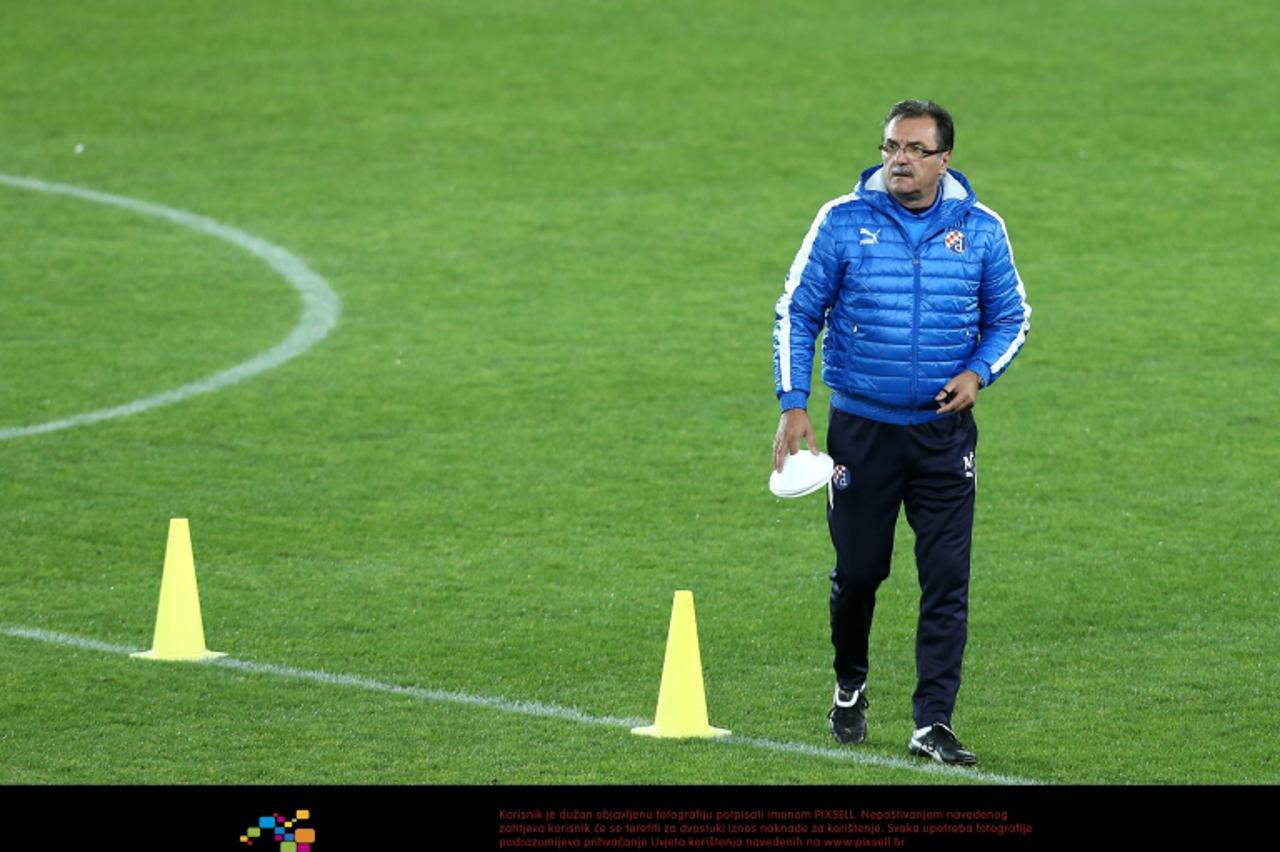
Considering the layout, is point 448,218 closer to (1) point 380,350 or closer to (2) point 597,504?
(1) point 380,350

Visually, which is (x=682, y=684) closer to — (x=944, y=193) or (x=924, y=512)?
(x=924, y=512)

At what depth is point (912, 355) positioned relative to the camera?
24.6 ft

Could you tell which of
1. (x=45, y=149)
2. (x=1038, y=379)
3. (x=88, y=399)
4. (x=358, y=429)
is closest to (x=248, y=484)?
(x=358, y=429)

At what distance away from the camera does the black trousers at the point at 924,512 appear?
759 cm

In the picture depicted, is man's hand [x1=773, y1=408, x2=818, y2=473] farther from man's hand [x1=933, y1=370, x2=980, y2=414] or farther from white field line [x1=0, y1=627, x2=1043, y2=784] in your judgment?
white field line [x1=0, y1=627, x2=1043, y2=784]

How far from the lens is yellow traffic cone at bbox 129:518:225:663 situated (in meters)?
8.91

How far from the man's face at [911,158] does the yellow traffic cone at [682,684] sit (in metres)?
1.58

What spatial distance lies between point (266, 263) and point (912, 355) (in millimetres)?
11894

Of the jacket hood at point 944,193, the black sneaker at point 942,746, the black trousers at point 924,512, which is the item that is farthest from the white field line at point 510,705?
the jacket hood at point 944,193

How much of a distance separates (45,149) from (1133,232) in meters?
10.9

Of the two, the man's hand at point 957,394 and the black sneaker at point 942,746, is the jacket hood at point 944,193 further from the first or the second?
the black sneaker at point 942,746

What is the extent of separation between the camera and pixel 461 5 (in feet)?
97.9

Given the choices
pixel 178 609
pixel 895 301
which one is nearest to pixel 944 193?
pixel 895 301
